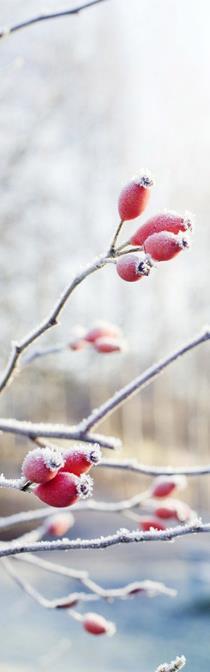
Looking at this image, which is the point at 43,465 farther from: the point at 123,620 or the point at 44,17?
the point at 123,620

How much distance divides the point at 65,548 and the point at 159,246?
17cm

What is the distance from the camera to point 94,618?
A: 801mm

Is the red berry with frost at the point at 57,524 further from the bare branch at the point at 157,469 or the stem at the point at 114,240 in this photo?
the stem at the point at 114,240

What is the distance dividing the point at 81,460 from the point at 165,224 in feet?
0.40

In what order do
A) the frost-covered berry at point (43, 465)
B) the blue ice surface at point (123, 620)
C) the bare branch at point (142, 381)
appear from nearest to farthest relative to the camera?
the frost-covered berry at point (43, 465)
the bare branch at point (142, 381)
the blue ice surface at point (123, 620)

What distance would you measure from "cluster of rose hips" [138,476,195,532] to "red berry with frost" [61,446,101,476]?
1.15 ft

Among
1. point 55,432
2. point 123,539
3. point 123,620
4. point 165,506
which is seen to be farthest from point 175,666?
point 123,620

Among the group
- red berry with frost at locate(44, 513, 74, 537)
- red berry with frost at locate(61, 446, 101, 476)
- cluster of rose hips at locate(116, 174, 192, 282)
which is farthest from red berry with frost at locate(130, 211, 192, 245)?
red berry with frost at locate(44, 513, 74, 537)

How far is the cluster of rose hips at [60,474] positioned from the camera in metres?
0.37

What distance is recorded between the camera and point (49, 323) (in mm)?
472

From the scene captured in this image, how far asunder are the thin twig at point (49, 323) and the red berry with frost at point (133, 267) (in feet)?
0.05

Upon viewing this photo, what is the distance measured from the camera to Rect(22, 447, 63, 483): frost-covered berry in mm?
369

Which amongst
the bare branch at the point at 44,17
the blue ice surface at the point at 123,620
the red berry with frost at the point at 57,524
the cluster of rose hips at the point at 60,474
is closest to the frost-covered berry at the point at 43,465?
the cluster of rose hips at the point at 60,474

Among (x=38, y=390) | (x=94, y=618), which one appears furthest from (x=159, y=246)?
(x=38, y=390)
